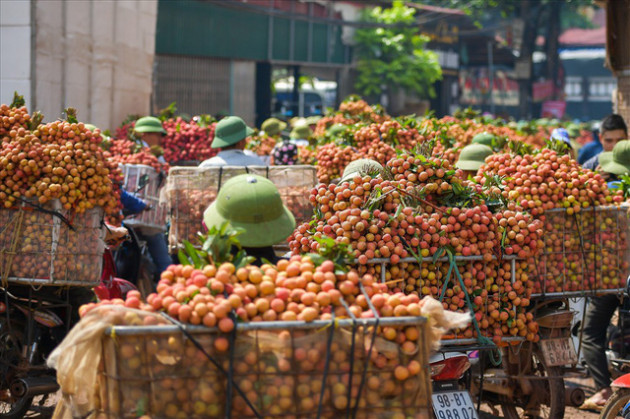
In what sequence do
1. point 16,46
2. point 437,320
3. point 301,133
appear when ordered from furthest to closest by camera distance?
point 301,133, point 16,46, point 437,320

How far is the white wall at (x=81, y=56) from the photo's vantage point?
1203 cm

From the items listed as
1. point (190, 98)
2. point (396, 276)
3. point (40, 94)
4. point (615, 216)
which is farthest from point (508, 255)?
point (190, 98)

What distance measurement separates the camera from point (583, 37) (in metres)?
62.0

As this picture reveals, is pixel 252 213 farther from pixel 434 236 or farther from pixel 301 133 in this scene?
pixel 301 133

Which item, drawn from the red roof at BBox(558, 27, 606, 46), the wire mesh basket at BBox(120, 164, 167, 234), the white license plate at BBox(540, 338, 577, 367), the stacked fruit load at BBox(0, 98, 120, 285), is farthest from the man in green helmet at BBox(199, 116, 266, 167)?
the red roof at BBox(558, 27, 606, 46)

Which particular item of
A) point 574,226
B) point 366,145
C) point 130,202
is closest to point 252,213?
point 574,226

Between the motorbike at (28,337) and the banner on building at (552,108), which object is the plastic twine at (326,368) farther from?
the banner on building at (552,108)

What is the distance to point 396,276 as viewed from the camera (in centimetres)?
527

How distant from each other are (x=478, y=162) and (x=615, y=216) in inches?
78.6

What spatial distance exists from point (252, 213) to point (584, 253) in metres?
2.86

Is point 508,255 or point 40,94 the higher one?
point 40,94

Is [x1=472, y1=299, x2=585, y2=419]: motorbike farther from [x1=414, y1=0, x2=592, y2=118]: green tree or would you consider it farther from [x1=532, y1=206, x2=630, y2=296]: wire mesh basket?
[x1=414, y1=0, x2=592, y2=118]: green tree

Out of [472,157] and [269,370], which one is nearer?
[269,370]

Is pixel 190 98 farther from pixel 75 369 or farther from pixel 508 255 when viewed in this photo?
pixel 75 369
